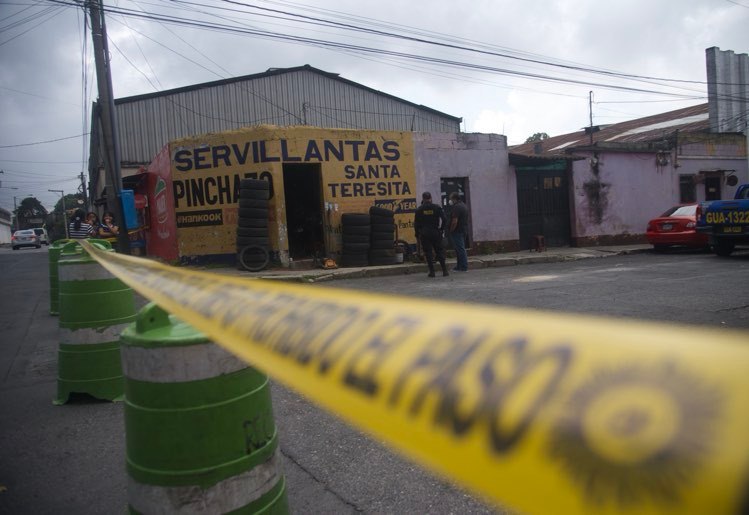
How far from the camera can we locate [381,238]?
39.5ft

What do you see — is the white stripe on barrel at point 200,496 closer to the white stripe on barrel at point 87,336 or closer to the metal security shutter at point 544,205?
the white stripe on barrel at point 87,336

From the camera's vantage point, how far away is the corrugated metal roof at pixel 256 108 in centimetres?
2167

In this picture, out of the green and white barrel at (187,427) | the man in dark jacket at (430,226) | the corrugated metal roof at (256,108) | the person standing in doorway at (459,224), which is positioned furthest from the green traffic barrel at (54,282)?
the corrugated metal roof at (256,108)

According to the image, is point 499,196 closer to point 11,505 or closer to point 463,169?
point 463,169

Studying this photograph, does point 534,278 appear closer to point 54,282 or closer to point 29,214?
point 54,282

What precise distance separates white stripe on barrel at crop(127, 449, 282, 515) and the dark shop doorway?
11.8m

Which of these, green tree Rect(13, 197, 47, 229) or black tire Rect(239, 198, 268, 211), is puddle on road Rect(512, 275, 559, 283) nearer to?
black tire Rect(239, 198, 268, 211)

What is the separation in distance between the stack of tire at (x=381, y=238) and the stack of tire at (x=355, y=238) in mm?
181

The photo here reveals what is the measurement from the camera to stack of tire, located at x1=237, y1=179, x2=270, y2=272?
11.1 meters

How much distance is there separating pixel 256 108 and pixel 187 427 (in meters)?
23.8

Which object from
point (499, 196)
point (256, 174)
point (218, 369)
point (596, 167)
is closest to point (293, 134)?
point (256, 174)

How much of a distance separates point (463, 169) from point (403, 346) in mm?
13899

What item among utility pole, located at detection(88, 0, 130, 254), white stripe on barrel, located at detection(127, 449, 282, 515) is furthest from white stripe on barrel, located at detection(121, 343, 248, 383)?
utility pole, located at detection(88, 0, 130, 254)

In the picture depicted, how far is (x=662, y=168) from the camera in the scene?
17422 mm
